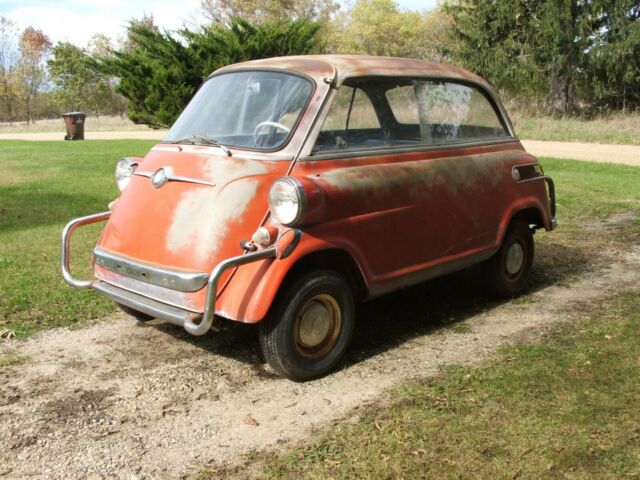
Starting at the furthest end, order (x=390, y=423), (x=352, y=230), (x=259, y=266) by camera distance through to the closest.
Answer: (x=352, y=230)
(x=259, y=266)
(x=390, y=423)

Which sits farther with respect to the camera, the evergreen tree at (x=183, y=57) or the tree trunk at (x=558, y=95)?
the tree trunk at (x=558, y=95)

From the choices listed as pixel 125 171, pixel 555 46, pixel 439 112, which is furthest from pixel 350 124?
pixel 555 46

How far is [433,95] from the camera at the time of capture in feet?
15.9

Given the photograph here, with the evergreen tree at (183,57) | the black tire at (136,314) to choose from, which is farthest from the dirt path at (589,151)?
the black tire at (136,314)

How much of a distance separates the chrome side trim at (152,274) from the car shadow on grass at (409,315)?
65 centimetres

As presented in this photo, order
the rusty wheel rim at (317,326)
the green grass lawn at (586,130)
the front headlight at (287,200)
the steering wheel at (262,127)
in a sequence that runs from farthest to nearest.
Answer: the green grass lawn at (586,130)
the steering wheel at (262,127)
the rusty wheel rim at (317,326)
the front headlight at (287,200)

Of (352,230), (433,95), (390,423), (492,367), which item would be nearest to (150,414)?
(390,423)

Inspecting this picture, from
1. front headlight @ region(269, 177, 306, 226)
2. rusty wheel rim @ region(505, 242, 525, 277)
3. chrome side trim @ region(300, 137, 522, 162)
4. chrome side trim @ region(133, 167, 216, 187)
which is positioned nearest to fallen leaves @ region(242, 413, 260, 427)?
front headlight @ region(269, 177, 306, 226)

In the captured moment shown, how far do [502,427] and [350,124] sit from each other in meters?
2.04

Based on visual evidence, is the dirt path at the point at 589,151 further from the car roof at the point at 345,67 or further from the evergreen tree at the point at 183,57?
the car roof at the point at 345,67

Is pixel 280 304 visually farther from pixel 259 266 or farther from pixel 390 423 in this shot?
pixel 390 423

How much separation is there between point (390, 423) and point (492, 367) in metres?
0.98

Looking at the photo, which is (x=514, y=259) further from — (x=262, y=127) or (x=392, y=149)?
(x=262, y=127)

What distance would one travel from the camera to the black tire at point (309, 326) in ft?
12.1
